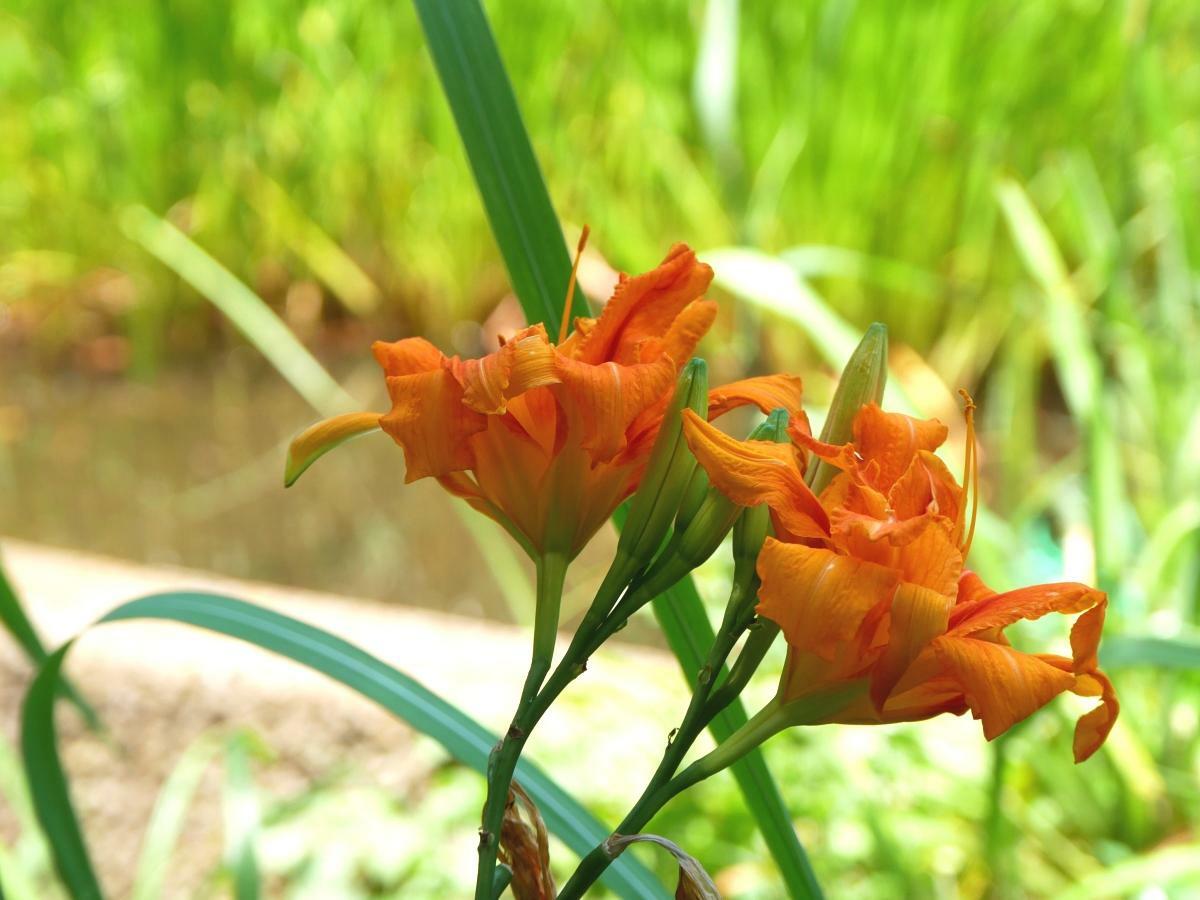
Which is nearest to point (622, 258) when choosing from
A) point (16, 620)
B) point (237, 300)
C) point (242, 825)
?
point (237, 300)

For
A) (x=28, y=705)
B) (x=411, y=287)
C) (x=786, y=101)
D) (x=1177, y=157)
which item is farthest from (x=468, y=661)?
(x=411, y=287)

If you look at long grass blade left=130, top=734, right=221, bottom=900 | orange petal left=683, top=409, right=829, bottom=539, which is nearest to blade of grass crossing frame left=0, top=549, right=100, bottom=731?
orange petal left=683, top=409, right=829, bottom=539

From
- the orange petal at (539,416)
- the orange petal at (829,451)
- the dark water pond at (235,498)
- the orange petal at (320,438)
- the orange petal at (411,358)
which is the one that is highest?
the dark water pond at (235,498)

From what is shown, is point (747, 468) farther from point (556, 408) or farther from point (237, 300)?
point (237, 300)

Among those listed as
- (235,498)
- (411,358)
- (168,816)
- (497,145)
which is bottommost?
(411,358)

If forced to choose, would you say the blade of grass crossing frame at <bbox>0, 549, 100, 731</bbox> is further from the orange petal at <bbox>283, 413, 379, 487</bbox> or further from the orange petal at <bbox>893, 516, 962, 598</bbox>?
the orange petal at <bbox>893, 516, 962, 598</bbox>

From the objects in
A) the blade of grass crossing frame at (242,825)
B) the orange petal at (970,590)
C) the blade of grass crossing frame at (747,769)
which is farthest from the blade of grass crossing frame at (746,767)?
the blade of grass crossing frame at (242,825)

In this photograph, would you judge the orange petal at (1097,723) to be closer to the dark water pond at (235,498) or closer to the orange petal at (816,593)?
the orange petal at (816,593)
